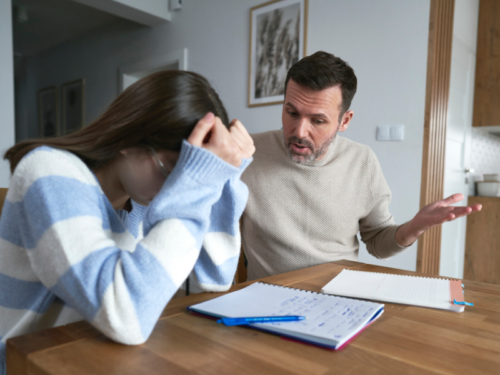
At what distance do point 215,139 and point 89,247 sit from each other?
26 cm

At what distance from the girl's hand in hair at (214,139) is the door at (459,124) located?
7.20ft

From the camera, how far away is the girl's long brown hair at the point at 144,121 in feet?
2.29

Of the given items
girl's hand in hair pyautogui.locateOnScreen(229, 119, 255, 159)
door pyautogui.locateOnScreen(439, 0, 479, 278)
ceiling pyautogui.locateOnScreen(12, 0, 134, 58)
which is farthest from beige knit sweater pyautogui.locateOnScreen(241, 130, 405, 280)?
ceiling pyautogui.locateOnScreen(12, 0, 134, 58)

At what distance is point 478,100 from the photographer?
3012 millimetres


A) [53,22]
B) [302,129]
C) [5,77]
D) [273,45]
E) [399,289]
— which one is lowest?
[399,289]

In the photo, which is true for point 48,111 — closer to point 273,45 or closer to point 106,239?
point 273,45

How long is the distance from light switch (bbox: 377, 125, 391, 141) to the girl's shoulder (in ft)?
6.76

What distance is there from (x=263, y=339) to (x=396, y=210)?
6.51ft

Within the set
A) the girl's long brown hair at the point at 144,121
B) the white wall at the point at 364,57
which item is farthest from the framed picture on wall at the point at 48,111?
the girl's long brown hair at the point at 144,121

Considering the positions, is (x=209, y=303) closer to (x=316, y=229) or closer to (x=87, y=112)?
(x=316, y=229)

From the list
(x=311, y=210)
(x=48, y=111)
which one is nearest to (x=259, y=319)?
(x=311, y=210)

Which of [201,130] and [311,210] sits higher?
[201,130]

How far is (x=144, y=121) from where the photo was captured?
698 millimetres

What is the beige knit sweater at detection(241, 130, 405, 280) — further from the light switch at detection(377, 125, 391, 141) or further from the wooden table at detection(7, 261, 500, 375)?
the light switch at detection(377, 125, 391, 141)
